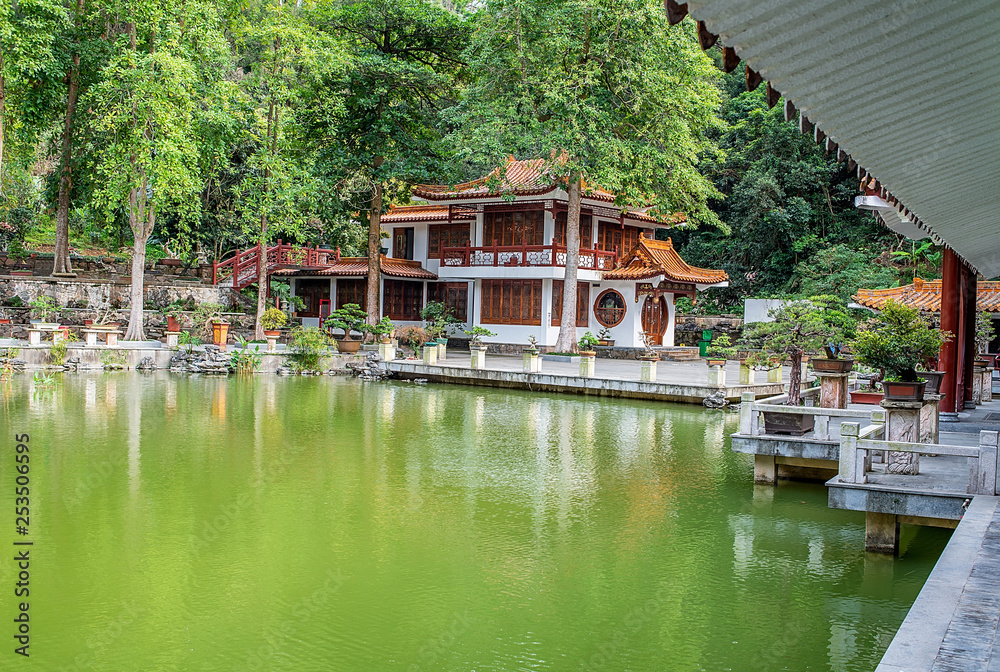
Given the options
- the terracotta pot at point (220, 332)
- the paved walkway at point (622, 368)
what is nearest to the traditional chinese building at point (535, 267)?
the paved walkway at point (622, 368)

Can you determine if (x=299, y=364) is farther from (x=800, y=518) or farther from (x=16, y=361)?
(x=800, y=518)

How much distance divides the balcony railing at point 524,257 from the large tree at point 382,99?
2732 mm

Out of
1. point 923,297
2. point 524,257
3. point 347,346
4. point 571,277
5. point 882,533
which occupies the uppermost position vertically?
point 524,257

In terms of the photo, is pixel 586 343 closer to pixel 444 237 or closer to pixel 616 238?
pixel 616 238

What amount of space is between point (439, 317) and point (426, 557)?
20419 mm

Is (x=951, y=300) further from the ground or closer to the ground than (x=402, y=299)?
closer to the ground

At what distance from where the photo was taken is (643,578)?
625 cm

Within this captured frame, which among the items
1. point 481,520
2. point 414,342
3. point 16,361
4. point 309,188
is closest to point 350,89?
point 309,188

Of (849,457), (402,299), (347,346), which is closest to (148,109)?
(347,346)

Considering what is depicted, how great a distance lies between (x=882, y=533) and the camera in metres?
6.72

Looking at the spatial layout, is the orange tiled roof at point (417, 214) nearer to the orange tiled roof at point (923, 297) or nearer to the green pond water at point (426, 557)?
the orange tiled roof at point (923, 297)

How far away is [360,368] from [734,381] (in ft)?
28.2

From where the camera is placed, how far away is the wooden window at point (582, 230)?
25.7 meters

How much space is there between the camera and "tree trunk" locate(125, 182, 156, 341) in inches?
843
